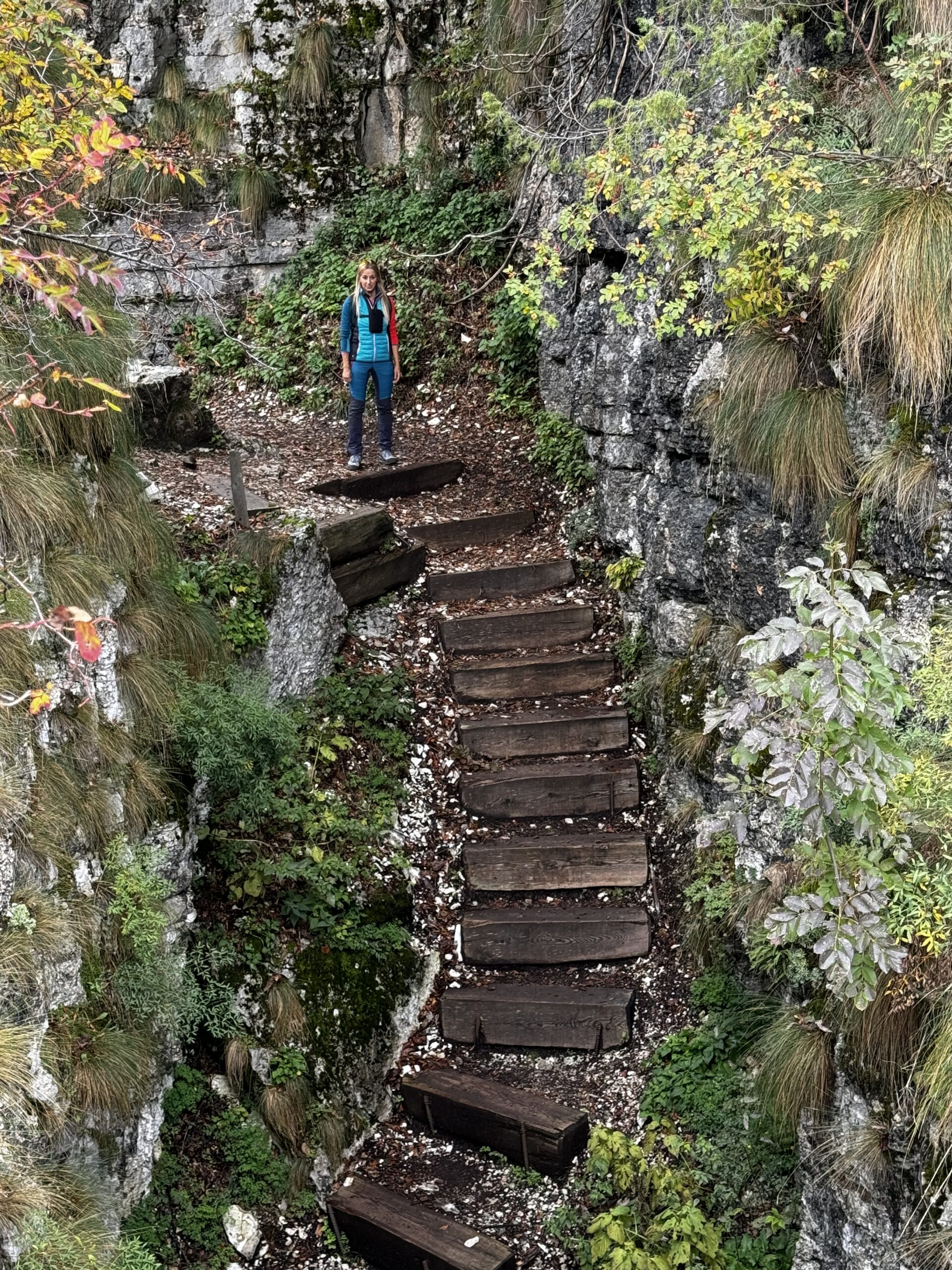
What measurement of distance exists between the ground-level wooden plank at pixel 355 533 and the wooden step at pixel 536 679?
1174mm

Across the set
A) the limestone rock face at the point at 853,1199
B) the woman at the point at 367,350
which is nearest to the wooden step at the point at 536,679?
the woman at the point at 367,350

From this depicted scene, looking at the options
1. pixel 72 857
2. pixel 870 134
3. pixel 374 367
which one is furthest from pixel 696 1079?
pixel 374 367

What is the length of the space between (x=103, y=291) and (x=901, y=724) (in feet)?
14.3

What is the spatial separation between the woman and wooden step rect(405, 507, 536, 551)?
955mm

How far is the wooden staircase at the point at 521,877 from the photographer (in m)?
5.48

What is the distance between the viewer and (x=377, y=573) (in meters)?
8.09

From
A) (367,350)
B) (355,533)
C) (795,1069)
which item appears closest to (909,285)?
(795,1069)

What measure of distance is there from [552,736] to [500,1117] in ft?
8.33

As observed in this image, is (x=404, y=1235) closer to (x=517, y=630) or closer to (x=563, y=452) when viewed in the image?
(x=517, y=630)

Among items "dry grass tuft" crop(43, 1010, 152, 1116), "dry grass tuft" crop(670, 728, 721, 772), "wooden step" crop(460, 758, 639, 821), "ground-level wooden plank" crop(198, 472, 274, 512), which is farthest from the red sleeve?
"dry grass tuft" crop(43, 1010, 152, 1116)

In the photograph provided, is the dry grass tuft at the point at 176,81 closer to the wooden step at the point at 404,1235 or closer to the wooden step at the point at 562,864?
the wooden step at the point at 562,864

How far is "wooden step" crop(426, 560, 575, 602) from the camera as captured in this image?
8320mm

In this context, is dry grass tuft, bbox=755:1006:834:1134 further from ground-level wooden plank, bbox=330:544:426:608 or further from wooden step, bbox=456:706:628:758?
ground-level wooden plank, bbox=330:544:426:608

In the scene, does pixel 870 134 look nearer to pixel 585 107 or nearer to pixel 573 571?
pixel 585 107
